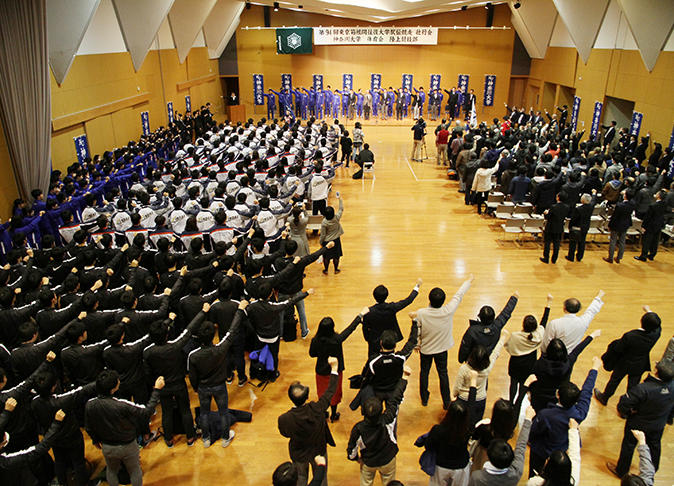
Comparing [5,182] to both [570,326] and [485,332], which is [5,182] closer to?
[485,332]

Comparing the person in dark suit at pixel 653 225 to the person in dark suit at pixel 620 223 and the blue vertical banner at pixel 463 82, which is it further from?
the blue vertical banner at pixel 463 82

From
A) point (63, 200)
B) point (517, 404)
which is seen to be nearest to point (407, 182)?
point (63, 200)

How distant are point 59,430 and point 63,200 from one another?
6579 millimetres

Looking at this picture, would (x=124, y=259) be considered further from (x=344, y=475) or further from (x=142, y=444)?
(x=344, y=475)

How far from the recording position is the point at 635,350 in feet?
16.8

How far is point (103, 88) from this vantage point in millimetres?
14539

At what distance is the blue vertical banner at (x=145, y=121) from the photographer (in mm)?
17266

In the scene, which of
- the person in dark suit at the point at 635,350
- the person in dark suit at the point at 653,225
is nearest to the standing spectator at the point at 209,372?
the person in dark suit at the point at 635,350

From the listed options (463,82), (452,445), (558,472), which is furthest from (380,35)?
(558,472)

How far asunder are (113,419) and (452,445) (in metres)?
2.84

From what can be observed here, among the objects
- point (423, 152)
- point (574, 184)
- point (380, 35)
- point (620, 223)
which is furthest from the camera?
point (380, 35)

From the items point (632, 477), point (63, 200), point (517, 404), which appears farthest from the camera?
point (63, 200)

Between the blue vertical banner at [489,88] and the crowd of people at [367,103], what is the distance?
131cm

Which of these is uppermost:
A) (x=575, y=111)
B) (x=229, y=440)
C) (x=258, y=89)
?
(x=258, y=89)
